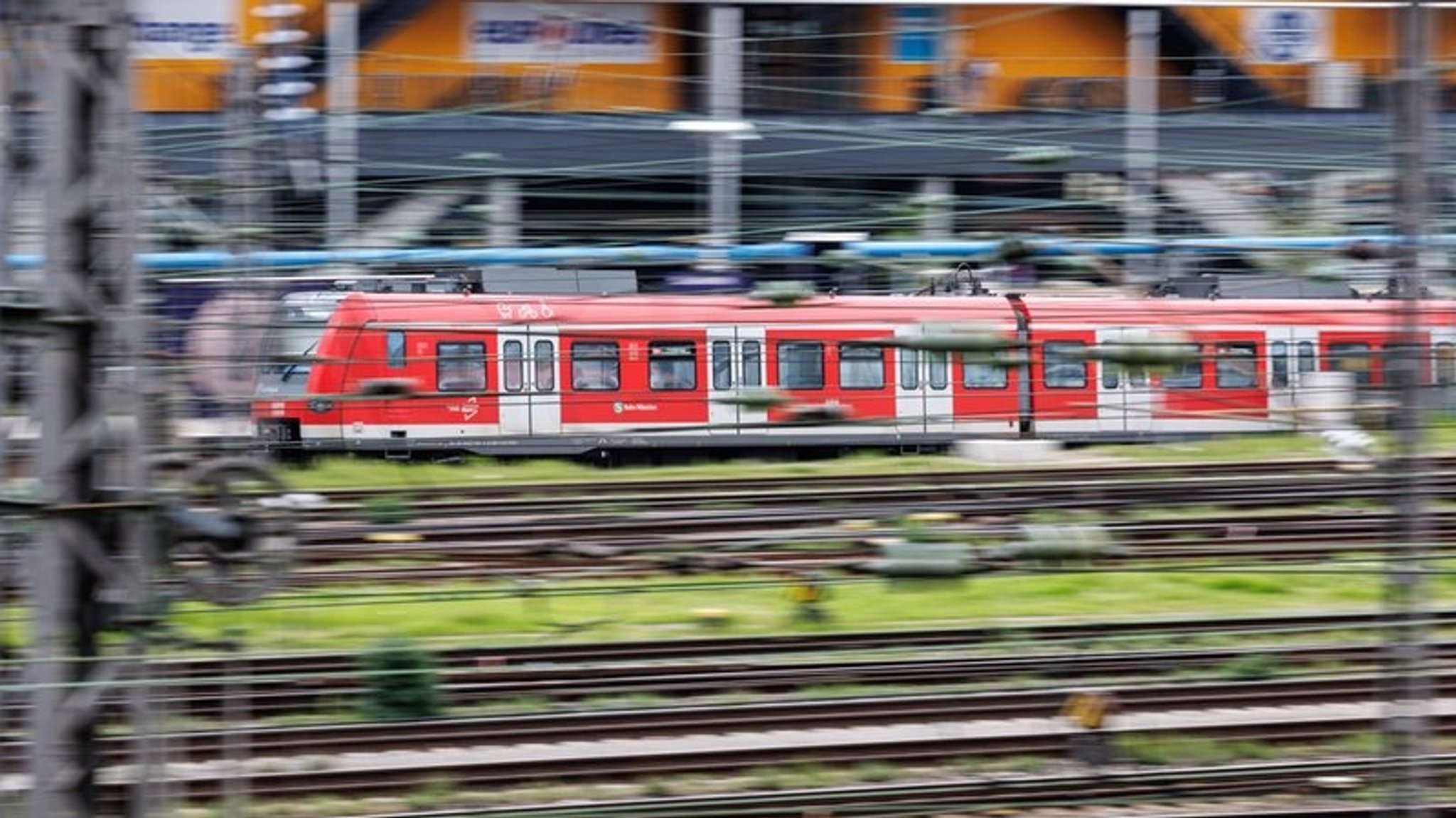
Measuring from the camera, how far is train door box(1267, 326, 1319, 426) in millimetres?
4105

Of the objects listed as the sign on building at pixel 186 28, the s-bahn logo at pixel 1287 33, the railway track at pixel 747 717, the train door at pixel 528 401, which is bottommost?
the railway track at pixel 747 717

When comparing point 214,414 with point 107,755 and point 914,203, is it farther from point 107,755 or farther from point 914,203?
point 914,203

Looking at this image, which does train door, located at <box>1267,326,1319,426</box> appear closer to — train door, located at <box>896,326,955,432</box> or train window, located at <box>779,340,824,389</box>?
train door, located at <box>896,326,955,432</box>

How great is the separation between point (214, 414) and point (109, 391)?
49.1 inches

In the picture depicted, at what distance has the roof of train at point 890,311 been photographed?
16.4 ft

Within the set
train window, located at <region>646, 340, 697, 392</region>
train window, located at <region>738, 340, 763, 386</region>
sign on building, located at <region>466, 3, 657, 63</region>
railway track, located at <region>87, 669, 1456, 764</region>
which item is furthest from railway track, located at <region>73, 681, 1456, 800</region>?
train window, located at <region>646, 340, 697, 392</region>

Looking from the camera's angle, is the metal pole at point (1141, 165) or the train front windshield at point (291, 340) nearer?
the train front windshield at point (291, 340)

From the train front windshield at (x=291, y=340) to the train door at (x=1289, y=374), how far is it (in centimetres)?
213

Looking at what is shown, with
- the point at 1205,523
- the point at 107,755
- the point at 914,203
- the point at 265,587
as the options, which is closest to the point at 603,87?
the point at 1205,523

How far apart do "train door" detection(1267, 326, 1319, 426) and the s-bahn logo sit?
1.28m

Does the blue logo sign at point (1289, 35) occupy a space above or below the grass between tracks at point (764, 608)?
above

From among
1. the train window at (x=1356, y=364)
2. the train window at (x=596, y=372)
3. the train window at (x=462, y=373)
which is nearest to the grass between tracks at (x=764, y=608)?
the train window at (x=1356, y=364)

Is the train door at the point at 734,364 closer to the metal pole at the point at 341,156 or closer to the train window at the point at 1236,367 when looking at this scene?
the metal pole at the point at 341,156

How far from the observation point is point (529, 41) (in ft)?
33.6
